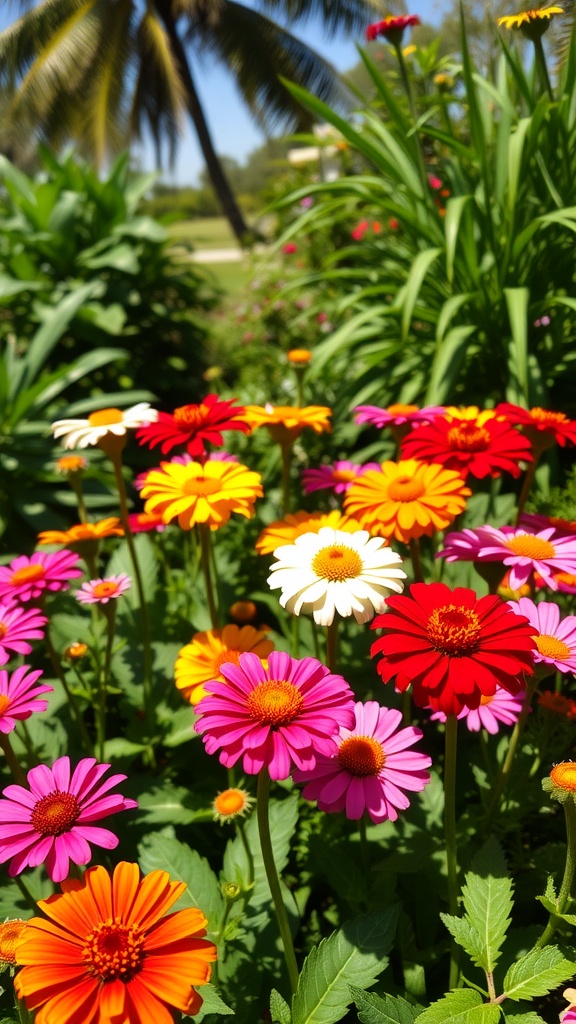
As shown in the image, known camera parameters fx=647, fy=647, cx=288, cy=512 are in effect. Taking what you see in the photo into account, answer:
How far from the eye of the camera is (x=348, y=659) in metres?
1.22

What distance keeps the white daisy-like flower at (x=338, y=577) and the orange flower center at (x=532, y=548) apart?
181mm

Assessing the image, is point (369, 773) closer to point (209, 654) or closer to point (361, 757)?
point (361, 757)

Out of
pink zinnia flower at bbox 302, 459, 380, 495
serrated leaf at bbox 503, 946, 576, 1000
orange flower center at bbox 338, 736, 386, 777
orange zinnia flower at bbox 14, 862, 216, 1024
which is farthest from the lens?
pink zinnia flower at bbox 302, 459, 380, 495

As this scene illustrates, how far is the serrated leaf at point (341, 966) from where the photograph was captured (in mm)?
678

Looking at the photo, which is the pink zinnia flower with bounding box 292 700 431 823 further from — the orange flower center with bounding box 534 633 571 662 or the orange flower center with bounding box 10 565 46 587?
the orange flower center with bounding box 10 565 46 587

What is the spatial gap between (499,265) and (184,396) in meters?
1.80

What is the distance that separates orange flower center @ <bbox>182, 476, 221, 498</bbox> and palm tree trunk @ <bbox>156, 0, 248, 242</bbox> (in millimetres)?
7364

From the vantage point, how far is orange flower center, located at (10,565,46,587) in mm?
1031

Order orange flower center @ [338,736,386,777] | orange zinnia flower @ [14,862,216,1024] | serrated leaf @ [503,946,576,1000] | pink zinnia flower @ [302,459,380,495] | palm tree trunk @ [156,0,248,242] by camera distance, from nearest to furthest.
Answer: orange zinnia flower @ [14,862,216,1024] < serrated leaf @ [503,946,576,1000] < orange flower center @ [338,736,386,777] < pink zinnia flower @ [302,459,380,495] < palm tree trunk @ [156,0,248,242]

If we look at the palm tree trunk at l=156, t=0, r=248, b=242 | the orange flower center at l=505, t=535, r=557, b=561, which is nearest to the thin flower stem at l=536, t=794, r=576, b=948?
the orange flower center at l=505, t=535, r=557, b=561

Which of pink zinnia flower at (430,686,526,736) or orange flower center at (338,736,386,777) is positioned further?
pink zinnia flower at (430,686,526,736)

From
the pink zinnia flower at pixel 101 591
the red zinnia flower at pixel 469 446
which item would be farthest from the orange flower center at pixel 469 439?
the pink zinnia flower at pixel 101 591

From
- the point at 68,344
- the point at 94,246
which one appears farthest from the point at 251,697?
the point at 94,246

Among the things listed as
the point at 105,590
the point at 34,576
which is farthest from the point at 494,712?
the point at 34,576
